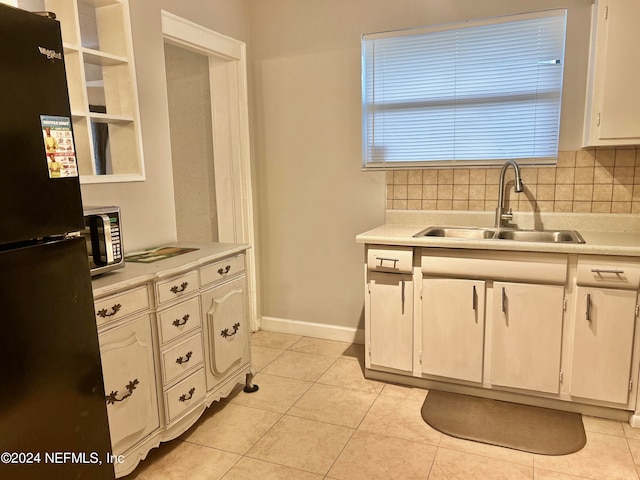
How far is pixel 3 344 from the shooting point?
39.6 inches

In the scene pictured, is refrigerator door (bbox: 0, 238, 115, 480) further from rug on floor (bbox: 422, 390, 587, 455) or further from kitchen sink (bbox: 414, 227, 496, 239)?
kitchen sink (bbox: 414, 227, 496, 239)

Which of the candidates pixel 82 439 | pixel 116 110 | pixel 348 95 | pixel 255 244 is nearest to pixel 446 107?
pixel 348 95

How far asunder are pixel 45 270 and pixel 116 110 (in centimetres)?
164

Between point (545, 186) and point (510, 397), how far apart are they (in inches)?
50.4

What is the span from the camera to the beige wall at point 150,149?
2.48 metres

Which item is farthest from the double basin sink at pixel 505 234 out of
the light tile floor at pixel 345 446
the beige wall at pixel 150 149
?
the beige wall at pixel 150 149

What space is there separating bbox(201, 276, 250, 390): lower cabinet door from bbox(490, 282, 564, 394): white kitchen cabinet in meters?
1.41

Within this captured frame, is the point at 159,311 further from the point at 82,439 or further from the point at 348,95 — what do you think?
the point at 348,95

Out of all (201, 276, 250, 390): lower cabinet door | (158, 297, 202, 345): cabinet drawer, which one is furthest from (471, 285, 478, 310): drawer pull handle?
(158, 297, 202, 345): cabinet drawer

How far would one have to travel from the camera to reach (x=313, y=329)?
11.9 feet

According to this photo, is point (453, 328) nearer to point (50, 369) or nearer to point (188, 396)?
point (188, 396)

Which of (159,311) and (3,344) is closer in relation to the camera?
(3,344)

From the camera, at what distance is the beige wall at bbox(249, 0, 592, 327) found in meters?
3.22

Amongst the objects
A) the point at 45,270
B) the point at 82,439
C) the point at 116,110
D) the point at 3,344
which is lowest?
the point at 82,439
